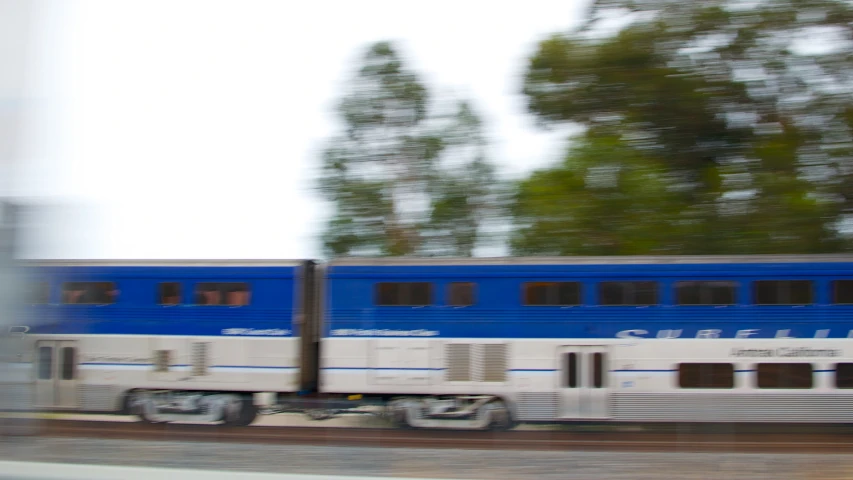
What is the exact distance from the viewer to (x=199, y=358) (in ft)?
46.7

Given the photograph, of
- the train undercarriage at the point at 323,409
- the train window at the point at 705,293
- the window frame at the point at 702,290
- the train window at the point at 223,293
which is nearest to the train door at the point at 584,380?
the train undercarriage at the point at 323,409

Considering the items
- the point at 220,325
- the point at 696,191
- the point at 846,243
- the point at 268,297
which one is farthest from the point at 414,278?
the point at 846,243

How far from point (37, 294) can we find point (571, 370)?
10.8m

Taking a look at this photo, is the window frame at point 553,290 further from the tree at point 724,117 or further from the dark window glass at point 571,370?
the tree at point 724,117

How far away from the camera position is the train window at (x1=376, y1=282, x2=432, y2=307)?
1384 centimetres

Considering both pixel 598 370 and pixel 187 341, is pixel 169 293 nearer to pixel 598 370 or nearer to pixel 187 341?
pixel 187 341

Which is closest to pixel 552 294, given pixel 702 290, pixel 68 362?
pixel 702 290

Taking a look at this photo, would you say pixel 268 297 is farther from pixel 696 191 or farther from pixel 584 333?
pixel 696 191

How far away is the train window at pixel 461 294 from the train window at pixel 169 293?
5109 mm

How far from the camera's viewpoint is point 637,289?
530 inches

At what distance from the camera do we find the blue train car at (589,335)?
13.2m

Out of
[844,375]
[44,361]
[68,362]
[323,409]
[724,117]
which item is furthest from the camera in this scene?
[724,117]

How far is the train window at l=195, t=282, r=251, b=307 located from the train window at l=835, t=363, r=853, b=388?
10.5 m

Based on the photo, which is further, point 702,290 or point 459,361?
point 459,361
